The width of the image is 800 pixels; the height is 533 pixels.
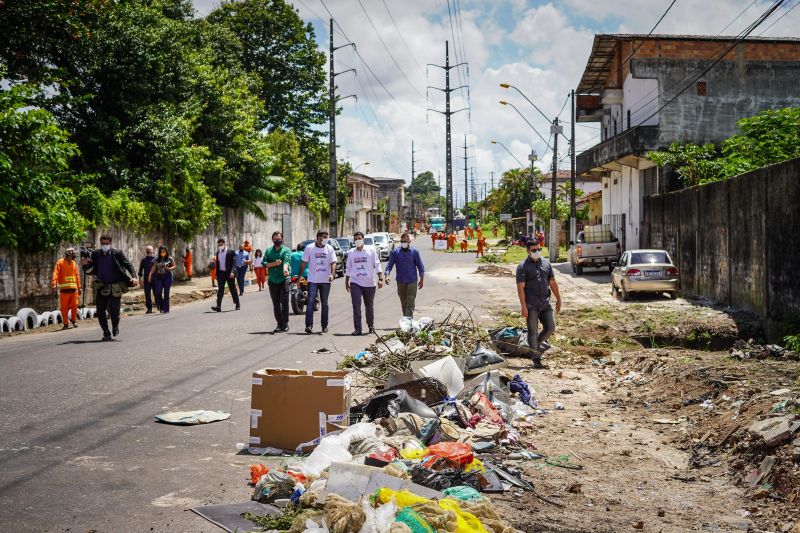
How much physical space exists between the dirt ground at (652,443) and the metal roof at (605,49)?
24701mm

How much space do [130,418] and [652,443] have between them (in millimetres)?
5581

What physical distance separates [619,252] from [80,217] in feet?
75.6

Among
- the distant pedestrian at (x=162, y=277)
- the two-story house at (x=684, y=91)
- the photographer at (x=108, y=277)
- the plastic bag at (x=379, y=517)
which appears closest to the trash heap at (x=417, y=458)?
the plastic bag at (x=379, y=517)

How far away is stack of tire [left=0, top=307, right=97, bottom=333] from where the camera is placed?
17625mm

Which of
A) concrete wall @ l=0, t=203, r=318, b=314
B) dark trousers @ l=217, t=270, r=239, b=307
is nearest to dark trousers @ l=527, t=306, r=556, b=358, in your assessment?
dark trousers @ l=217, t=270, r=239, b=307

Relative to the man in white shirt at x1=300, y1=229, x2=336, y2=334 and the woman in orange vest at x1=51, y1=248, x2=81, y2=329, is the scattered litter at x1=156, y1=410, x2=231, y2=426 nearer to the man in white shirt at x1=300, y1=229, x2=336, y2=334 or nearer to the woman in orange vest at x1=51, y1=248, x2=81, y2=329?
the man in white shirt at x1=300, y1=229, x2=336, y2=334

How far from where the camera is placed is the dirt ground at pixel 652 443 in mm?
5848

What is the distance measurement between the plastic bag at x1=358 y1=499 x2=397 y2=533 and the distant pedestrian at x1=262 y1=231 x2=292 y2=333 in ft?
35.0

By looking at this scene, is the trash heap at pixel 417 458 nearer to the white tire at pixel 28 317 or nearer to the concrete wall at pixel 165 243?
the white tire at pixel 28 317

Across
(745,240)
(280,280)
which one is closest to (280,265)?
(280,280)

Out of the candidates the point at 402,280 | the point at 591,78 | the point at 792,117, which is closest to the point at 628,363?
the point at 402,280

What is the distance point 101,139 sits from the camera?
2841 centimetres

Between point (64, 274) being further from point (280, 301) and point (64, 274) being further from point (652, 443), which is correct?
point (652, 443)

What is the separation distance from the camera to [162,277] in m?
20.6
